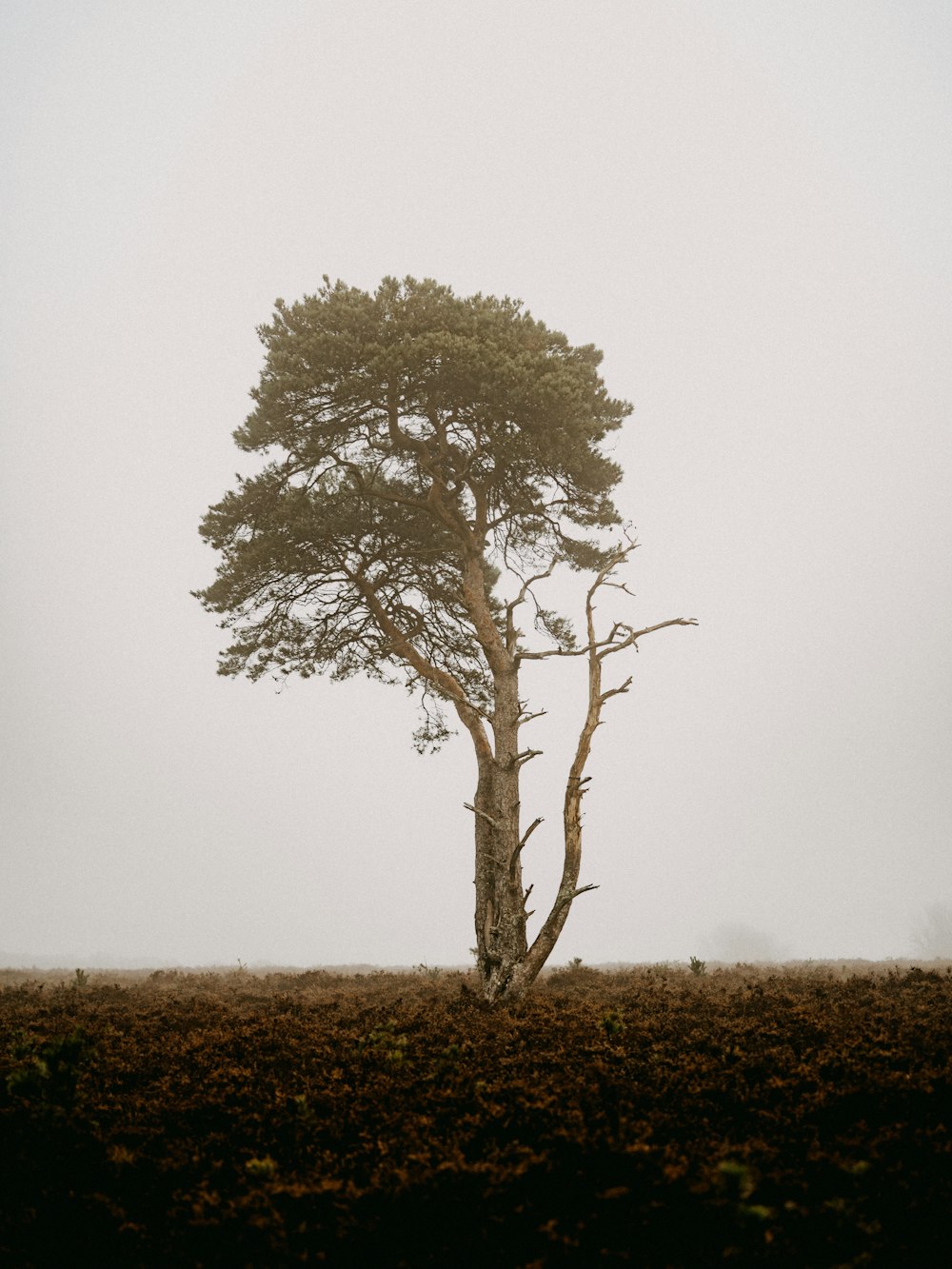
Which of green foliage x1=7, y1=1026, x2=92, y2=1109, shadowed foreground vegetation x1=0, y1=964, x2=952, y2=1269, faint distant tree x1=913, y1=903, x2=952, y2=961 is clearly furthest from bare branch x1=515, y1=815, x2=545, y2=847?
faint distant tree x1=913, y1=903, x2=952, y2=961

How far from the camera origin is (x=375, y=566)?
15.1 meters

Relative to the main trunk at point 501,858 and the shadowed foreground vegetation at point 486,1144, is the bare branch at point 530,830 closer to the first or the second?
the main trunk at point 501,858

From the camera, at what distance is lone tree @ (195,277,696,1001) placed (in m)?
12.0

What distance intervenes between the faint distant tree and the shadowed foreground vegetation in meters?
46.1

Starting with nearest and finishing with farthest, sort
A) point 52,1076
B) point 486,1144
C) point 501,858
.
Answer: point 486,1144
point 52,1076
point 501,858

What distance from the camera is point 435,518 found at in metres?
14.4

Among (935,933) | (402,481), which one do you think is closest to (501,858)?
(402,481)

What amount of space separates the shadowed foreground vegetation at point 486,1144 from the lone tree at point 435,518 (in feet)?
13.8

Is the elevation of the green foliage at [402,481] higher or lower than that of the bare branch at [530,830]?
higher

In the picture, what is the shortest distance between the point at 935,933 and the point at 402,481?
171ft

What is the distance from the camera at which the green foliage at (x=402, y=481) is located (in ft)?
41.0

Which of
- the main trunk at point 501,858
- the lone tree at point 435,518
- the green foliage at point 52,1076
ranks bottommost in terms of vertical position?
the green foliage at point 52,1076

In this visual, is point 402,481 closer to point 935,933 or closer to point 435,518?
point 435,518

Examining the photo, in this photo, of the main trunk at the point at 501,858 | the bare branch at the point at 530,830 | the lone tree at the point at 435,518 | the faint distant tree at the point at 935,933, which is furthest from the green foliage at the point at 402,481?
the faint distant tree at the point at 935,933
